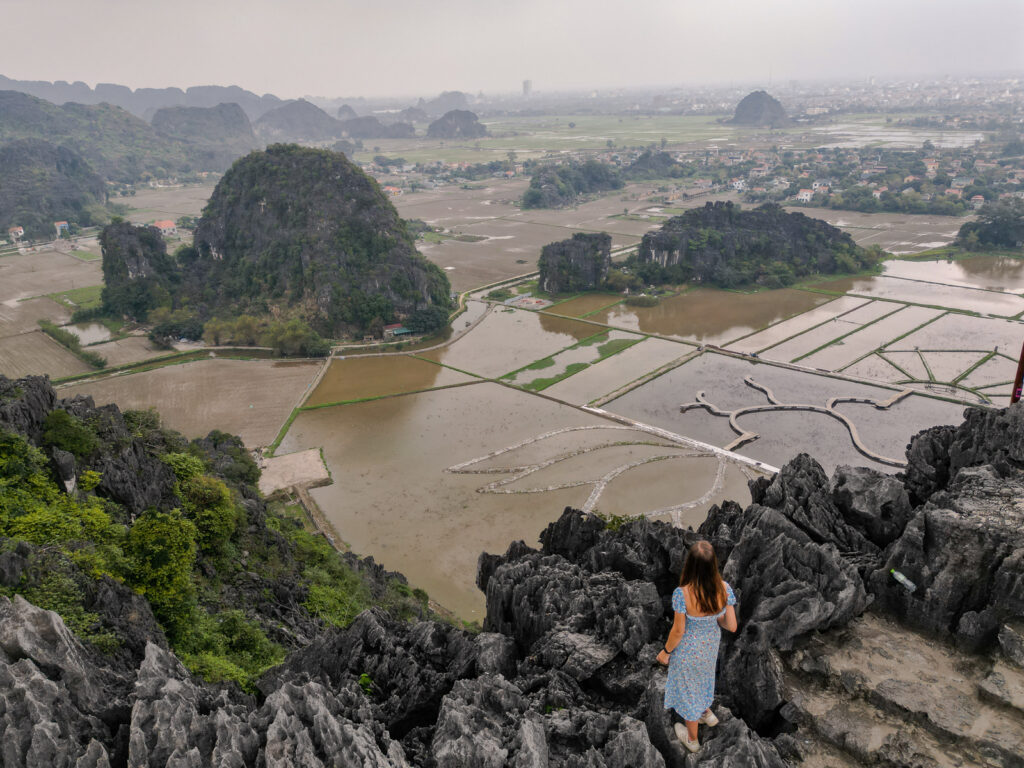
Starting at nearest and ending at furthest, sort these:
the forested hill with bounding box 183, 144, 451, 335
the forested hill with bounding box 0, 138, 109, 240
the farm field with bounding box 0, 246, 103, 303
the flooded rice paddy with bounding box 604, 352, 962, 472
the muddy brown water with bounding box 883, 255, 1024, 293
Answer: the flooded rice paddy with bounding box 604, 352, 962, 472
the forested hill with bounding box 183, 144, 451, 335
the muddy brown water with bounding box 883, 255, 1024, 293
the farm field with bounding box 0, 246, 103, 303
the forested hill with bounding box 0, 138, 109, 240

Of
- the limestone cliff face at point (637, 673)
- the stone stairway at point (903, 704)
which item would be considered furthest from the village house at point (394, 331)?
the stone stairway at point (903, 704)

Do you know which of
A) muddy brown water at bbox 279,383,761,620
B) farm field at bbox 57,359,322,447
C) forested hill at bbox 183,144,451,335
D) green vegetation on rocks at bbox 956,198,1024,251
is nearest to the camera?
muddy brown water at bbox 279,383,761,620

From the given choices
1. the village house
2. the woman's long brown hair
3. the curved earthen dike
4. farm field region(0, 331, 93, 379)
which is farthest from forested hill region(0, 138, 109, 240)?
the woman's long brown hair

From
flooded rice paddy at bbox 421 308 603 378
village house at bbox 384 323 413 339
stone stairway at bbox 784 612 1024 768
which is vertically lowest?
flooded rice paddy at bbox 421 308 603 378

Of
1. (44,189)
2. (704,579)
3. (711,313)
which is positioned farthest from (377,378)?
(44,189)

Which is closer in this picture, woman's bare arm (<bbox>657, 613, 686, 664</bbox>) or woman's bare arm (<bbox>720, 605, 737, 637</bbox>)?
woman's bare arm (<bbox>720, 605, 737, 637</bbox>)

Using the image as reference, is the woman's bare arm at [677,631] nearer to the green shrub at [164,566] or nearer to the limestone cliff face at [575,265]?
the green shrub at [164,566]

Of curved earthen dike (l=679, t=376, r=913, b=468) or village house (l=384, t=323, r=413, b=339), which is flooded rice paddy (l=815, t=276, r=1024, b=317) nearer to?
curved earthen dike (l=679, t=376, r=913, b=468)
